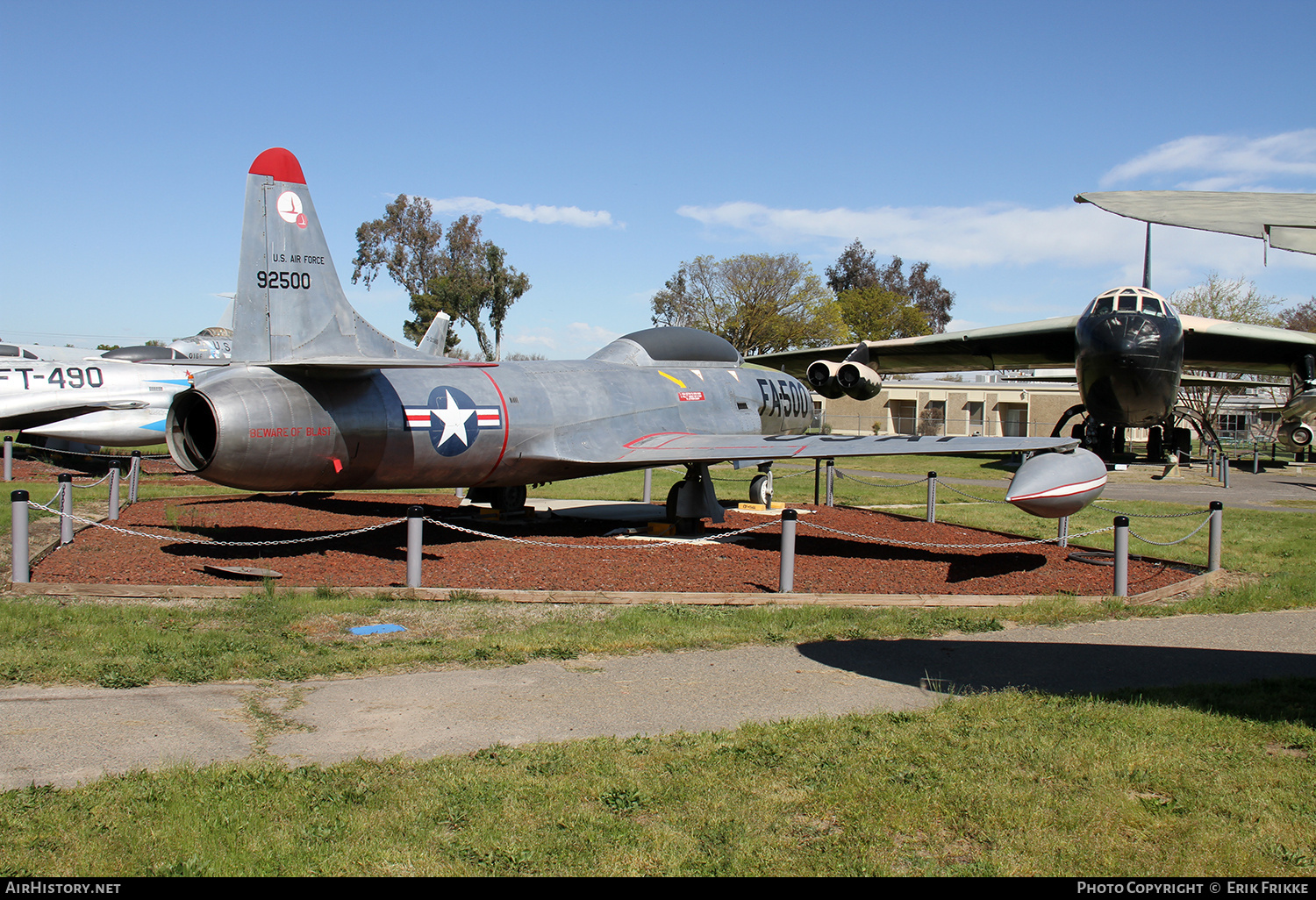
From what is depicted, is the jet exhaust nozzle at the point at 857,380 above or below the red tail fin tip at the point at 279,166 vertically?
below

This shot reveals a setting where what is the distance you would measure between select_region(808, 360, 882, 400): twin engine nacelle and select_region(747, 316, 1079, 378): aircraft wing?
20.1 feet

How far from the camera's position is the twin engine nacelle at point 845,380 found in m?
17.6

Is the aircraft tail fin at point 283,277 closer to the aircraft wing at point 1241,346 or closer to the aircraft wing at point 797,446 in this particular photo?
the aircraft wing at point 797,446

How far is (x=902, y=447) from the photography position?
11.9 m

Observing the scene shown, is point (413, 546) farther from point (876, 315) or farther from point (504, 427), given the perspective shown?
point (876, 315)

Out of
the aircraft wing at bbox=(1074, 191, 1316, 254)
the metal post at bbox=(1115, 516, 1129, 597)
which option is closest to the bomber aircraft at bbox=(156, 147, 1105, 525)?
the metal post at bbox=(1115, 516, 1129, 597)

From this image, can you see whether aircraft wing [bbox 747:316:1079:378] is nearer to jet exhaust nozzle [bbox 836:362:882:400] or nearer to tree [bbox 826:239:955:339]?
jet exhaust nozzle [bbox 836:362:882:400]

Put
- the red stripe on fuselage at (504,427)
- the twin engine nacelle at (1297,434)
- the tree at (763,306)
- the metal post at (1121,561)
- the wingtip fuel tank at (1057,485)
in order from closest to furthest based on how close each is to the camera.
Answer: the metal post at (1121,561) < the wingtip fuel tank at (1057,485) < the red stripe on fuselage at (504,427) < the twin engine nacelle at (1297,434) < the tree at (763,306)

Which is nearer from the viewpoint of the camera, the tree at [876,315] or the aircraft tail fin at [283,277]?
the aircraft tail fin at [283,277]

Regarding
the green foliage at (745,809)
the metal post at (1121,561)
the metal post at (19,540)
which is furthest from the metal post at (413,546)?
the metal post at (1121,561)

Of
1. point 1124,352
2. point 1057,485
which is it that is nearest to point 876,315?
point 1124,352

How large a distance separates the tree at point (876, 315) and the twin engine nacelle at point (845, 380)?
195ft

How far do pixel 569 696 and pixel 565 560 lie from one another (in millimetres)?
5602

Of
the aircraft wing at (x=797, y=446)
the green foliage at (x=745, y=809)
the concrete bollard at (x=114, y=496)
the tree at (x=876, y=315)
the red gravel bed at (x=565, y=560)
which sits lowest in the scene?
the red gravel bed at (x=565, y=560)
